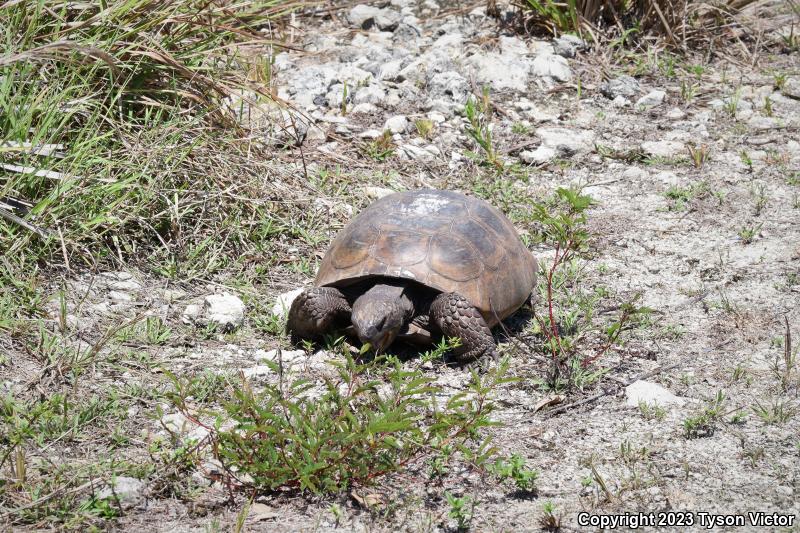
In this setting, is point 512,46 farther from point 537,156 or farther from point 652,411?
point 652,411

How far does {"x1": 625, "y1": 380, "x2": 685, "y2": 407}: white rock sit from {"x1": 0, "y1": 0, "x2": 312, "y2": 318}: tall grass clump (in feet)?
6.85

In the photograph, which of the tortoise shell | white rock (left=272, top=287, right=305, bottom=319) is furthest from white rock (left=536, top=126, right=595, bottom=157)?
white rock (left=272, top=287, right=305, bottom=319)

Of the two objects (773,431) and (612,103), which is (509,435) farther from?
(612,103)

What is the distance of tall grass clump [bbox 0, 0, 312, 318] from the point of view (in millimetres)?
3799

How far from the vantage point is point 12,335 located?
332cm

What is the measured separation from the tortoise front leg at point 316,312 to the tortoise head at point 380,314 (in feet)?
0.35

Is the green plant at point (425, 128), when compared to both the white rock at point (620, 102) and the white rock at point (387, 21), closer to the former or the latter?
the white rock at point (620, 102)

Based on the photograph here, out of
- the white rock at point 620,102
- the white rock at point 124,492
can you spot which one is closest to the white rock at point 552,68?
the white rock at point 620,102

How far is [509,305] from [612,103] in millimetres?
3075

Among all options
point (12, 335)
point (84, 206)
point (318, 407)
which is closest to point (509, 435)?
point (318, 407)

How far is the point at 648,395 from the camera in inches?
125

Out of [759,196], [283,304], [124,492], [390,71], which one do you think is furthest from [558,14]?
[124,492]

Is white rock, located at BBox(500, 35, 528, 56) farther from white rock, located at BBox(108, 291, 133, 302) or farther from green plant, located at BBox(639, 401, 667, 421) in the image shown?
green plant, located at BBox(639, 401, 667, 421)

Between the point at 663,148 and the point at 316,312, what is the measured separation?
3.11 meters
